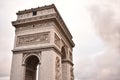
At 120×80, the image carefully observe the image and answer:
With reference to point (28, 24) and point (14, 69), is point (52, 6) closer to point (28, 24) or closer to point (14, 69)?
point (28, 24)

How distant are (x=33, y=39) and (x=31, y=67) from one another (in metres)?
2.86

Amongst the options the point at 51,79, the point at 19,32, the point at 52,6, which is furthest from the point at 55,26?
the point at 51,79

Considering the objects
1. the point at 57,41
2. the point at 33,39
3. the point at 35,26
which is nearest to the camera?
the point at 33,39

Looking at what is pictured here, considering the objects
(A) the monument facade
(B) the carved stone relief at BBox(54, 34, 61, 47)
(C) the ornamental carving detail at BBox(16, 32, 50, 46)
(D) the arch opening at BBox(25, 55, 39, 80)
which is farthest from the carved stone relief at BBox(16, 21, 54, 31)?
(D) the arch opening at BBox(25, 55, 39, 80)

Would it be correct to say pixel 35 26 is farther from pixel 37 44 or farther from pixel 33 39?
pixel 37 44

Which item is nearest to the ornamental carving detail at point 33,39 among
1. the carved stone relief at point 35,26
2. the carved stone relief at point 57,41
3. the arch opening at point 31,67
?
the carved stone relief at point 35,26

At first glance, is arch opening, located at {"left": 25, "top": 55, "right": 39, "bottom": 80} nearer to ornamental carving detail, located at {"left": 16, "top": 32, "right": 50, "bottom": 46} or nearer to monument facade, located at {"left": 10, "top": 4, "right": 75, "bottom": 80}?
monument facade, located at {"left": 10, "top": 4, "right": 75, "bottom": 80}

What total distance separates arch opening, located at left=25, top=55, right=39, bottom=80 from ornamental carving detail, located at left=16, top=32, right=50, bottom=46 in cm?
135

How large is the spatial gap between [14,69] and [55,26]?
517 centimetres

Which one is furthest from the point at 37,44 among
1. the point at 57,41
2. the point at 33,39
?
the point at 57,41

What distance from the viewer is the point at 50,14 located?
17.3m

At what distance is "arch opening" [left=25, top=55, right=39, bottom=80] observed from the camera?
Result: 17.3 m

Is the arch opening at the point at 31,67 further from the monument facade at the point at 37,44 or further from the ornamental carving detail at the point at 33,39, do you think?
the ornamental carving detail at the point at 33,39

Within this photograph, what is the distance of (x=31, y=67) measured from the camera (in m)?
18.4
